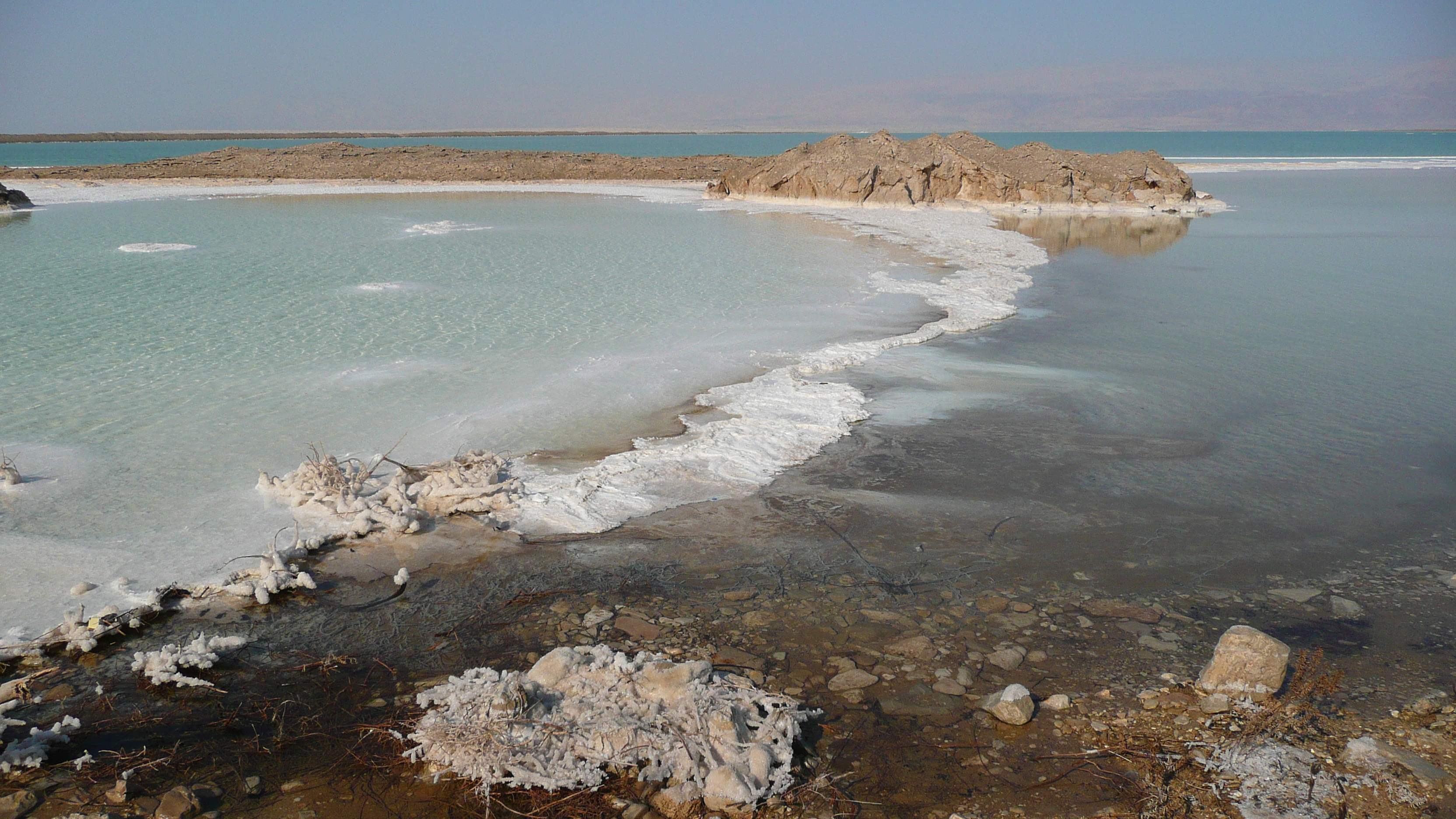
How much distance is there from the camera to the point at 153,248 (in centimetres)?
1507

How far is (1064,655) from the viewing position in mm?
3764

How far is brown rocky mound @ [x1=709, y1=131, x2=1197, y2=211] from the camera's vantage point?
25.1 metres

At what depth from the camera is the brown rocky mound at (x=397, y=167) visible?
31.4 meters

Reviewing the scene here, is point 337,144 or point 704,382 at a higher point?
point 337,144

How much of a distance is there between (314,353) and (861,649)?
21.7 feet

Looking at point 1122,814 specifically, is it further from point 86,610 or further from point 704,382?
point 704,382

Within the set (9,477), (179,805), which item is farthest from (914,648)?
(9,477)

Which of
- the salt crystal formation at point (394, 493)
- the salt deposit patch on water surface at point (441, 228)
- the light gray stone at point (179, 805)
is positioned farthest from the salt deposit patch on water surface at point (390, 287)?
the light gray stone at point (179, 805)

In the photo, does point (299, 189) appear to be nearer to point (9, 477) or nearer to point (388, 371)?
point (388, 371)

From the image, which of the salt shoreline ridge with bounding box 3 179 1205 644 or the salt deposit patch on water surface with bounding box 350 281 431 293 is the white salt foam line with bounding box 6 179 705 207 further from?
the salt deposit patch on water surface with bounding box 350 281 431 293

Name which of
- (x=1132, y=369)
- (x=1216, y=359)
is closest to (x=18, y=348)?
(x=1132, y=369)

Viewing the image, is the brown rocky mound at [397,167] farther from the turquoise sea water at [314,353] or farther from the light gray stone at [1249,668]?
the light gray stone at [1249,668]

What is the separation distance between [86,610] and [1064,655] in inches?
169

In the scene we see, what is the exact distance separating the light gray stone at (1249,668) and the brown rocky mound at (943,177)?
73.4 ft
